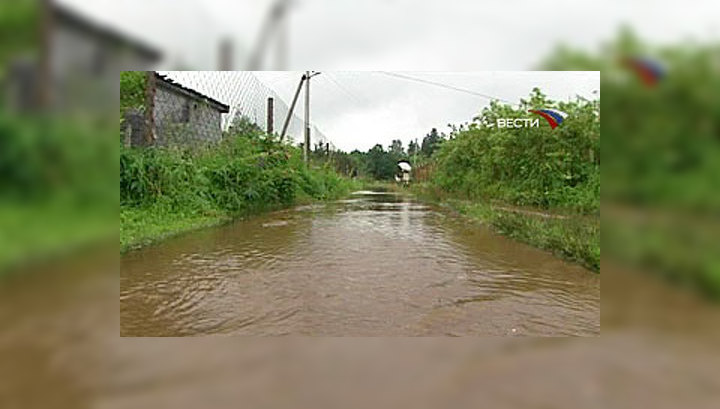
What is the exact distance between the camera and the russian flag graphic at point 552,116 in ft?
5.72

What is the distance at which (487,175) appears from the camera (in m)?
→ 2.24

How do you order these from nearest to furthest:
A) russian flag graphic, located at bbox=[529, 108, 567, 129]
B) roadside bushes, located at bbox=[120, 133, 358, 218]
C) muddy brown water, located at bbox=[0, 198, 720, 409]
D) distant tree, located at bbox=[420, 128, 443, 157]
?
1. muddy brown water, located at bbox=[0, 198, 720, 409]
2. russian flag graphic, located at bbox=[529, 108, 567, 129]
3. roadside bushes, located at bbox=[120, 133, 358, 218]
4. distant tree, located at bbox=[420, 128, 443, 157]

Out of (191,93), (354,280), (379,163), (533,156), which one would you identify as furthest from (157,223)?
(533,156)

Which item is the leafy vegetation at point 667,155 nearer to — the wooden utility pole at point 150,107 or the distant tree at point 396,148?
the distant tree at point 396,148

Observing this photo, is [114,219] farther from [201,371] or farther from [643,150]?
[643,150]

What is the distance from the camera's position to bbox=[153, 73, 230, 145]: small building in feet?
5.82

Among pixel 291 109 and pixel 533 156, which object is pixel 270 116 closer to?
pixel 291 109

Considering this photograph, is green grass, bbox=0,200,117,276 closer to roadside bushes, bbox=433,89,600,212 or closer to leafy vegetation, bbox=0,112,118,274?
leafy vegetation, bbox=0,112,118,274

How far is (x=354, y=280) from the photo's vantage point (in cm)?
214

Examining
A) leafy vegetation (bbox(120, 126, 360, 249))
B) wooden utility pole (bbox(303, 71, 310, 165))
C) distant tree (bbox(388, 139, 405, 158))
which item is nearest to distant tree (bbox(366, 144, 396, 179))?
distant tree (bbox(388, 139, 405, 158))

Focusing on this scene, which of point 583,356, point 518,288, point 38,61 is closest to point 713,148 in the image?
point 583,356

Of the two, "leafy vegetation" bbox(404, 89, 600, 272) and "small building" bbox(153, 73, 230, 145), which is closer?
"leafy vegetation" bbox(404, 89, 600, 272)

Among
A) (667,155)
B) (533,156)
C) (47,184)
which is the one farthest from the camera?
(533,156)

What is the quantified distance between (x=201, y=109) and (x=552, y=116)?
145 centimetres
